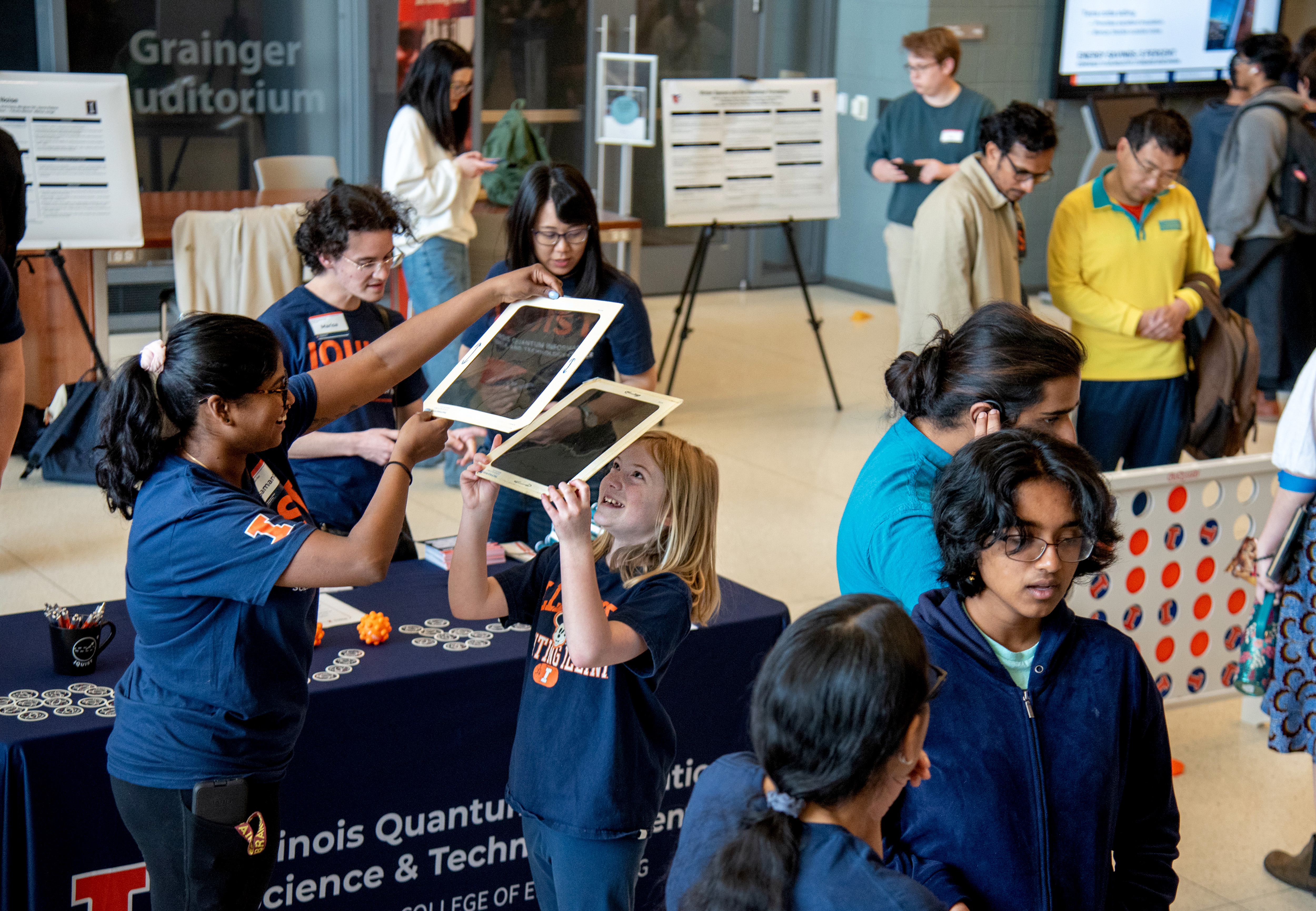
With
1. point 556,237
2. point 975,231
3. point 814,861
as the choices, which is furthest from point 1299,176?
point 814,861

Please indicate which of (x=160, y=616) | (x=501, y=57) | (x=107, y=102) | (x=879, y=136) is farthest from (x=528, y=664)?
(x=501, y=57)

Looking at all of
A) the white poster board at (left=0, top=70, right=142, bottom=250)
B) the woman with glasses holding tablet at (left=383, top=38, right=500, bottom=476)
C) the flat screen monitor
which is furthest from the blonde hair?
the flat screen monitor

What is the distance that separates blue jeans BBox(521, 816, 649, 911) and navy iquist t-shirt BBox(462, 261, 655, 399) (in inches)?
55.2

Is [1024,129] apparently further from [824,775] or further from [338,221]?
[824,775]

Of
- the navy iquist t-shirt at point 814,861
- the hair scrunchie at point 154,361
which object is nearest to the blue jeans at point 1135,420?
the hair scrunchie at point 154,361

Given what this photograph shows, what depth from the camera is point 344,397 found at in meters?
2.35

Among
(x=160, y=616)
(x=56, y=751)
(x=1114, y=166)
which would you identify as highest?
(x=1114, y=166)

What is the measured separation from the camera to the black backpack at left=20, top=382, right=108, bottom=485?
5348 mm

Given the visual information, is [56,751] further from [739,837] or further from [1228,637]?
[1228,637]

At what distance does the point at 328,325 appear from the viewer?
3.07 metres

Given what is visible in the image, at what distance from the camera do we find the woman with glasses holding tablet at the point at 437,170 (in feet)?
16.9

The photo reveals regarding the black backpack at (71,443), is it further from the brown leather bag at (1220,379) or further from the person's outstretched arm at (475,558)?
the brown leather bag at (1220,379)

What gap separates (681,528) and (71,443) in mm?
4098

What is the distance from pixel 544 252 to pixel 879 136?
3908mm
